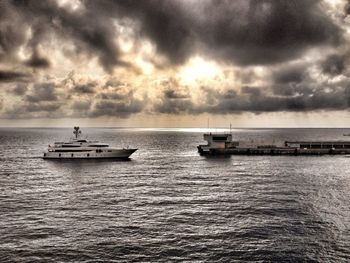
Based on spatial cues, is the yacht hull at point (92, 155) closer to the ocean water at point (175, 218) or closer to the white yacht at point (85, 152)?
the white yacht at point (85, 152)

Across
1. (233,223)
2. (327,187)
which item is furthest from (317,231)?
(327,187)

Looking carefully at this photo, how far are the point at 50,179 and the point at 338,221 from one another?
2254 inches

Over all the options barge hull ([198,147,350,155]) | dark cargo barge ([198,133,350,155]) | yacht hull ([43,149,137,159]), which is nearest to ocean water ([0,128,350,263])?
yacht hull ([43,149,137,159])

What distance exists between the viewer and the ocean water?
2947 cm

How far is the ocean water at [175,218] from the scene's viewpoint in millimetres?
29469

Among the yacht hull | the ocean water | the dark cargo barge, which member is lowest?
the ocean water

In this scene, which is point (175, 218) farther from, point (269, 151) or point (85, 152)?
point (269, 151)

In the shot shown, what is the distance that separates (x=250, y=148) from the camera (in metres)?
121

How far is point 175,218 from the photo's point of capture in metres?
39.4

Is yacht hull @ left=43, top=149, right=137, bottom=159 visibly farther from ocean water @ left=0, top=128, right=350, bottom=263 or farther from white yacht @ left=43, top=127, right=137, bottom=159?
ocean water @ left=0, top=128, right=350, bottom=263

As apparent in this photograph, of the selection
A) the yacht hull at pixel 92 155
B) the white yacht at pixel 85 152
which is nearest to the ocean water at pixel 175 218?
the yacht hull at pixel 92 155

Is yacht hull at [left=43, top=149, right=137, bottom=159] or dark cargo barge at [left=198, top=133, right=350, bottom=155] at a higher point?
dark cargo barge at [left=198, top=133, right=350, bottom=155]

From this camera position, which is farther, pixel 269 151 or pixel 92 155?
pixel 269 151

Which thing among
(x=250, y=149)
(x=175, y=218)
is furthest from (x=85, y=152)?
(x=175, y=218)
